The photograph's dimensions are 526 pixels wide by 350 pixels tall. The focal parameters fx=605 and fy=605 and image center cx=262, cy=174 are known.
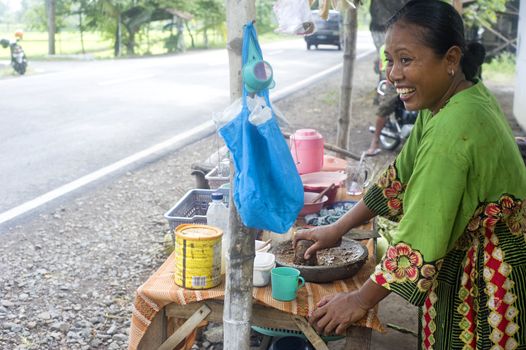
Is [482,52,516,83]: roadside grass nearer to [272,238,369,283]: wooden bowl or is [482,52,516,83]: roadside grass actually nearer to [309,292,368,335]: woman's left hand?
[272,238,369,283]: wooden bowl

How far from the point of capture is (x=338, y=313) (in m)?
2.04

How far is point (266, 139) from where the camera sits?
178 cm

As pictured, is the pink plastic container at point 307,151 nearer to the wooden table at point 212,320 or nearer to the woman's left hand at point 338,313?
the wooden table at point 212,320

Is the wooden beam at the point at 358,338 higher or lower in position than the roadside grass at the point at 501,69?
lower

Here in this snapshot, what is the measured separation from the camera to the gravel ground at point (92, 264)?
3.44 meters

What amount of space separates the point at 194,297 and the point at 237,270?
0.33 m

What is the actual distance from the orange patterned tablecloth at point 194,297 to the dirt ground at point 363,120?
4.03ft

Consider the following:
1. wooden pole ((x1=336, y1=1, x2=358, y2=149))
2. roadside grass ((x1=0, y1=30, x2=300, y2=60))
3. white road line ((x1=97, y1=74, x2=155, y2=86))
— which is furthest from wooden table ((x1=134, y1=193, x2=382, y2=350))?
roadside grass ((x1=0, y1=30, x2=300, y2=60))

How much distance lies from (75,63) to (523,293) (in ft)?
64.2

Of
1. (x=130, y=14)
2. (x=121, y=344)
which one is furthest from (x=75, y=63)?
(x=121, y=344)

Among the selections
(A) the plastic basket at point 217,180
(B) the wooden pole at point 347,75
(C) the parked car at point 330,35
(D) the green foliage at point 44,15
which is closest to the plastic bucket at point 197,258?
(A) the plastic basket at point 217,180

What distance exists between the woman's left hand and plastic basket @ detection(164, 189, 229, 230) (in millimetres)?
1278

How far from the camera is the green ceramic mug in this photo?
2.19m

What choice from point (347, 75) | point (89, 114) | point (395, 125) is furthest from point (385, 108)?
point (89, 114)
